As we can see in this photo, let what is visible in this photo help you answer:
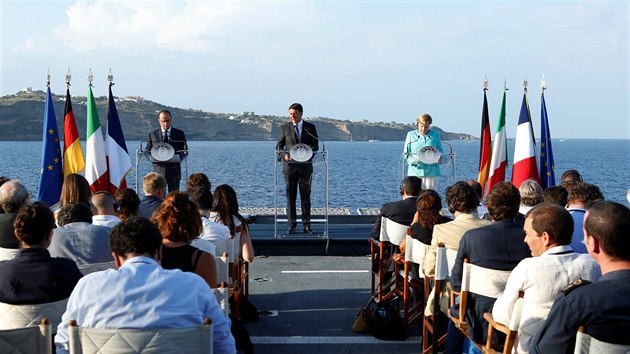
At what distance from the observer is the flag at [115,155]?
984 cm

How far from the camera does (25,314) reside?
349 centimetres

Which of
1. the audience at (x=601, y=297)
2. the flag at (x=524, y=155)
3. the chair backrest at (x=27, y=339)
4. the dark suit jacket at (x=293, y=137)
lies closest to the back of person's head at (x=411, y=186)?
the dark suit jacket at (x=293, y=137)

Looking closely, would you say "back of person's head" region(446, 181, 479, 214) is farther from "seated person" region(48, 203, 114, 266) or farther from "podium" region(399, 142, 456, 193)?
"podium" region(399, 142, 456, 193)

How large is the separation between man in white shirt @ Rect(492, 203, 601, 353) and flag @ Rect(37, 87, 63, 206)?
7.12 meters

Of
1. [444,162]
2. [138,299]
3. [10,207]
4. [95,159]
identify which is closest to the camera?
[138,299]

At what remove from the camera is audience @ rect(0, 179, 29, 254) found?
462 cm

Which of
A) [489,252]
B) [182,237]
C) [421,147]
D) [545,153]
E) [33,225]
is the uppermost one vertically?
[421,147]

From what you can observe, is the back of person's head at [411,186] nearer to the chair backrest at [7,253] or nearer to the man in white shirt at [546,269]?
the man in white shirt at [546,269]

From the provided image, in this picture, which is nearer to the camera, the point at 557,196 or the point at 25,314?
the point at 25,314

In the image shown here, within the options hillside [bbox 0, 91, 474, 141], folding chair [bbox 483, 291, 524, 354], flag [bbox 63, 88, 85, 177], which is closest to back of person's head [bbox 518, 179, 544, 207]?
folding chair [bbox 483, 291, 524, 354]

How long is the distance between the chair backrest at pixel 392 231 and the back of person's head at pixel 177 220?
2.52 meters

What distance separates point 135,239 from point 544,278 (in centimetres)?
191

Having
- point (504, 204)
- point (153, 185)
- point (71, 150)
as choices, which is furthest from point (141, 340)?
point (71, 150)

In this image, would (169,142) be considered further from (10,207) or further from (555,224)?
(555,224)
